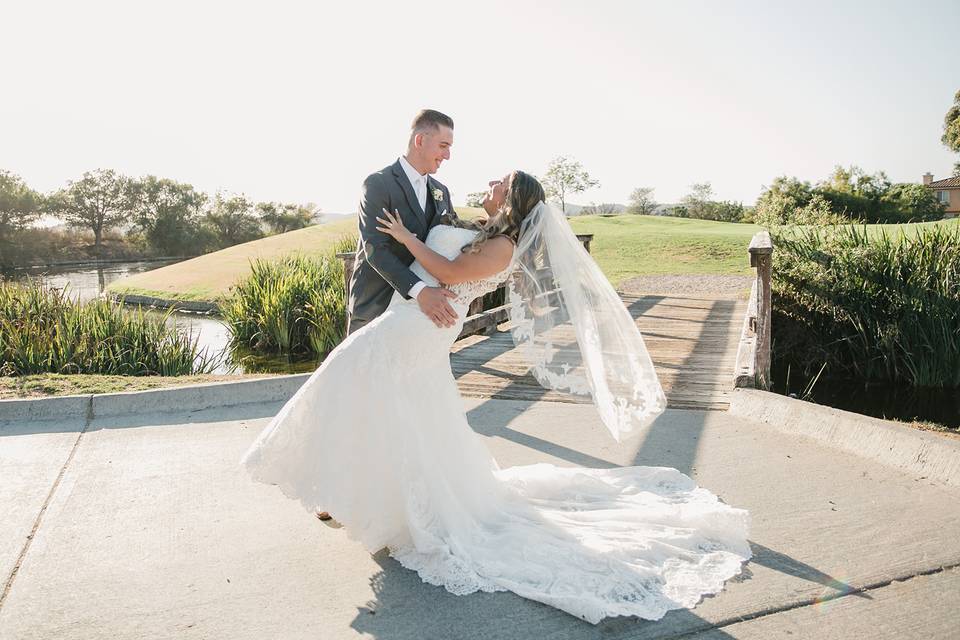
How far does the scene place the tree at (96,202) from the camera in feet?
169

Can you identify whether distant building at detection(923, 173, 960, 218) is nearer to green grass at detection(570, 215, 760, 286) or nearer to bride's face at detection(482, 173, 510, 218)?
green grass at detection(570, 215, 760, 286)

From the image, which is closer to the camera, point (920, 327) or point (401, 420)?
point (401, 420)

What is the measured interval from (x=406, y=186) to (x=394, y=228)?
30 centimetres

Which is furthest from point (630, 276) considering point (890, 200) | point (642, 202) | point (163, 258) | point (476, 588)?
point (642, 202)

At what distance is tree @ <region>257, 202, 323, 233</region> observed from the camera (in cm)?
5691

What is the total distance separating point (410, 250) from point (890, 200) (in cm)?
4793

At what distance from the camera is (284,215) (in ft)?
189

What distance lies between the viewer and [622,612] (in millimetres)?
2662

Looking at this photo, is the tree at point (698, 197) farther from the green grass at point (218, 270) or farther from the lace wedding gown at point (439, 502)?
the lace wedding gown at point (439, 502)

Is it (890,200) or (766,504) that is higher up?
(890,200)

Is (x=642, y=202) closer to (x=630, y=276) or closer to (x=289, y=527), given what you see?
(x=630, y=276)

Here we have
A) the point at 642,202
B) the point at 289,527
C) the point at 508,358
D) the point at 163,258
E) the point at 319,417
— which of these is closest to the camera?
the point at 319,417

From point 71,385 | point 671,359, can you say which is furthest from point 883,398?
point 71,385

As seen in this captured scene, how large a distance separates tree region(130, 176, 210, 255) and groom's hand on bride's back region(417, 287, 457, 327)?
52914mm
